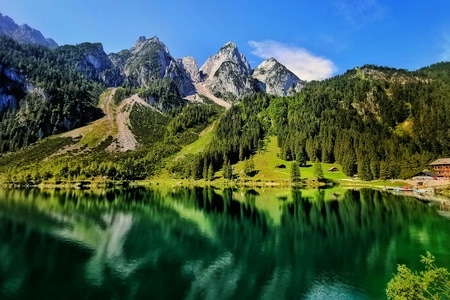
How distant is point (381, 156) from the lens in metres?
188

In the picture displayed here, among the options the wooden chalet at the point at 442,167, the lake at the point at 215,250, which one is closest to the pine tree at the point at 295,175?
the wooden chalet at the point at 442,167

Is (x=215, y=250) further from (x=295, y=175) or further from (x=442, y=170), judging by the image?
(x=442, y=170)

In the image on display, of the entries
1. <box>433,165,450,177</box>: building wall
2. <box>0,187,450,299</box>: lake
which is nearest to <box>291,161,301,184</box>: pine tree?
<box>433,165,450,177</box>: building wall

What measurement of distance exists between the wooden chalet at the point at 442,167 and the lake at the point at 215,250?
72.1 meters

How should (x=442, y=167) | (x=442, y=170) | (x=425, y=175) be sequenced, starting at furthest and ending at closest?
(x=442, y=167), (x=442, y=170), (x=425, y=175)

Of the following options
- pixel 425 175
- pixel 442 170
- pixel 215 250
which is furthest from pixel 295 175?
pixel 215 250

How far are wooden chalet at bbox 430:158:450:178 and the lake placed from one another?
2839 inches

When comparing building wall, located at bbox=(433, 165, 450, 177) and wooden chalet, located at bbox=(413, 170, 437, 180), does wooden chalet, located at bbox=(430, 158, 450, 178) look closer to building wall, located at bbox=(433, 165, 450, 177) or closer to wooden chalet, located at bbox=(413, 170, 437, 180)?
building wall, located at bbox=(433, 165, 450, 177)

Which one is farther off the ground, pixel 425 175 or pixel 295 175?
pixel 425 175

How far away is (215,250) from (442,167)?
498ft

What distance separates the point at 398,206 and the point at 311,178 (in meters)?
→ 83.7

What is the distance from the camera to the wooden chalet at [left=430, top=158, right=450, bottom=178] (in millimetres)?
159150

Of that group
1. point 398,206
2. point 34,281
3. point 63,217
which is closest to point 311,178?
point 398,206

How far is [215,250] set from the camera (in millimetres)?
57219
